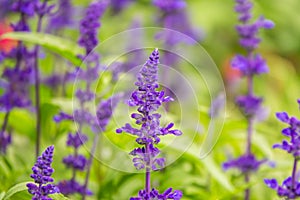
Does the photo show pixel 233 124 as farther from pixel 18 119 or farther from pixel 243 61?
pixel 18 119

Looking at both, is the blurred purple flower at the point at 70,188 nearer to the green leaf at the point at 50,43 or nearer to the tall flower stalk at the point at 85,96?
the tall flower stalk at the point at 85,96

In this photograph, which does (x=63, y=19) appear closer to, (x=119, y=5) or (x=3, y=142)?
(x=3, y=142)

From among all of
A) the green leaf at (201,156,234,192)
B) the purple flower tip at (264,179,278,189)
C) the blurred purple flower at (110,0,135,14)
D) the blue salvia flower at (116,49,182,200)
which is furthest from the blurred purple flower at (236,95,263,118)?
the blurred purple flower at (110,0,135,14)

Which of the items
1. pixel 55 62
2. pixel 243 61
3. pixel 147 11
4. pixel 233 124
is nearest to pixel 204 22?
pixel 147 11

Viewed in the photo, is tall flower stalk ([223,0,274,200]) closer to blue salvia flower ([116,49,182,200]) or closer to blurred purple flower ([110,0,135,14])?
blue salvia flower ([116,49,182,200])

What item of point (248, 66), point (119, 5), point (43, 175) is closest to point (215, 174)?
point (248, 66)

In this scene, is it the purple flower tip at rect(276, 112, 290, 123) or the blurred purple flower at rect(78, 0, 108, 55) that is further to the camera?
the blurred purple flower at rect(78, 0, 108, 55)
